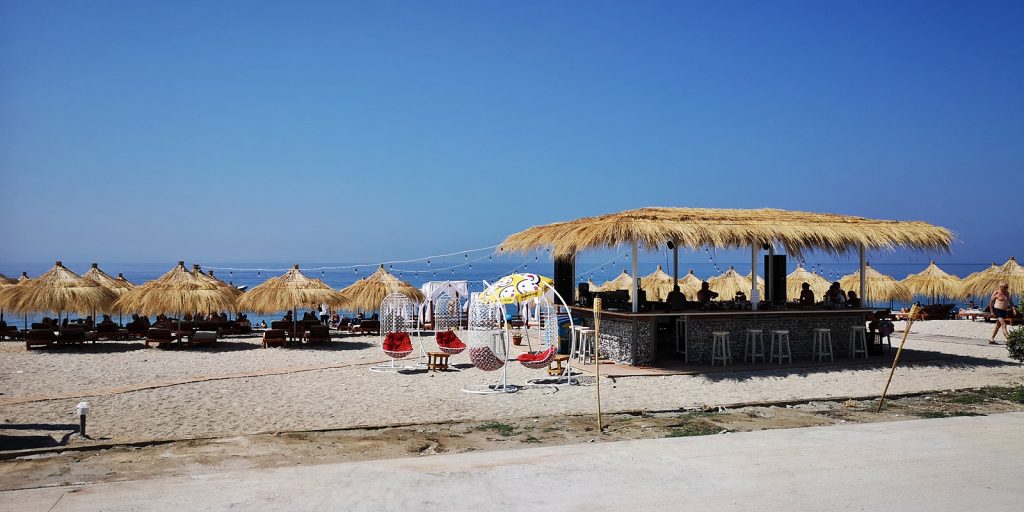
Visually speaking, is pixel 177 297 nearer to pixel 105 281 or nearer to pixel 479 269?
pixel 105 281

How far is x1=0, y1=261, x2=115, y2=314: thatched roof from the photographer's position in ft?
55.2

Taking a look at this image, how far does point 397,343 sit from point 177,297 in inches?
276

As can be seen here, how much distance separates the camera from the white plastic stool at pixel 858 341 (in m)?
13.5

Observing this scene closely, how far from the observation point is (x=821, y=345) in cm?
1306

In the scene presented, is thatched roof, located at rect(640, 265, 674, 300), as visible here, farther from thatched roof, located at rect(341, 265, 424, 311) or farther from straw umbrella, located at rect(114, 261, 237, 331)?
straw umbrella, located at rect(114, 261, 237, 331)

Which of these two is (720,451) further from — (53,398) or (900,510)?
(53,398)

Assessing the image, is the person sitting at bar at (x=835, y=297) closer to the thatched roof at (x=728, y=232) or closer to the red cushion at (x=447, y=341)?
the thatched roof at (x=728, y=232)

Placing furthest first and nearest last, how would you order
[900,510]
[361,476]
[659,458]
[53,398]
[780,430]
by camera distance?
[53,398], [780,430], [659,458], [361,476], [900,510]

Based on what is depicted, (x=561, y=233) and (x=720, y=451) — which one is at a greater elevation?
(x=561, y=233)

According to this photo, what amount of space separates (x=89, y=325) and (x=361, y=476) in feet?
50.1

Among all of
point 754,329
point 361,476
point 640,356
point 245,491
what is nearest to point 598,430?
point 361,476

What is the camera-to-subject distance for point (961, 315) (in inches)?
993

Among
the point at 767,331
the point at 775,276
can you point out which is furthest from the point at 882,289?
the point at 767,331

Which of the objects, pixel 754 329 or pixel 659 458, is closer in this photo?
pixel 659 458
